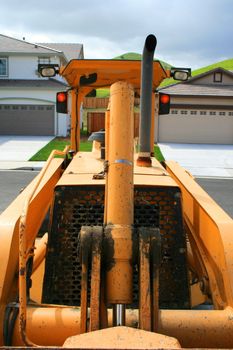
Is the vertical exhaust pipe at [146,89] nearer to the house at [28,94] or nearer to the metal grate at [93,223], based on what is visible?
the metal grate at [93,223]

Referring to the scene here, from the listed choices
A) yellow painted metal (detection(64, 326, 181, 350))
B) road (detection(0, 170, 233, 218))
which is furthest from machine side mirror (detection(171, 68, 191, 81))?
road (detection(0, 170, 233, 218))

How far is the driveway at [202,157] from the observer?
18.8 m

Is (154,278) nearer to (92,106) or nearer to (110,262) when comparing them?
(110,262)

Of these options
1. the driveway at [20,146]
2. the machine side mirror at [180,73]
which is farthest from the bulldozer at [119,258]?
the driveway at [20,146]

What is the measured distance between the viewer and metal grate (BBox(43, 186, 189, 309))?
3350 mm

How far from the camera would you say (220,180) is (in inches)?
655

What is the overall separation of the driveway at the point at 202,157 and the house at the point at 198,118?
3.79 ft

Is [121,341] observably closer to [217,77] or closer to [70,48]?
[217,77]

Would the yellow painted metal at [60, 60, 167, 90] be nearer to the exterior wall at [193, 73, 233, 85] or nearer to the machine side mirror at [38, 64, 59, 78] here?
the machine side mirror at [38, 64, 59, 78]

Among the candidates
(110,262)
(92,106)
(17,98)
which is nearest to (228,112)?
(17,98)

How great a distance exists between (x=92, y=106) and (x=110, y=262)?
46.5 m

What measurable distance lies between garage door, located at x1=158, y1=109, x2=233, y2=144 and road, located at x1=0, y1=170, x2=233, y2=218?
13.3m

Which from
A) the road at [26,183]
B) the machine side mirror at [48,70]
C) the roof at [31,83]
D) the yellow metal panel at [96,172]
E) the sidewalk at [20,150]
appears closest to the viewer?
the yellow metal panel at [96,172]

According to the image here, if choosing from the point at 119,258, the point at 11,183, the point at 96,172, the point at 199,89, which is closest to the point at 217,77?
the point at 199,89
